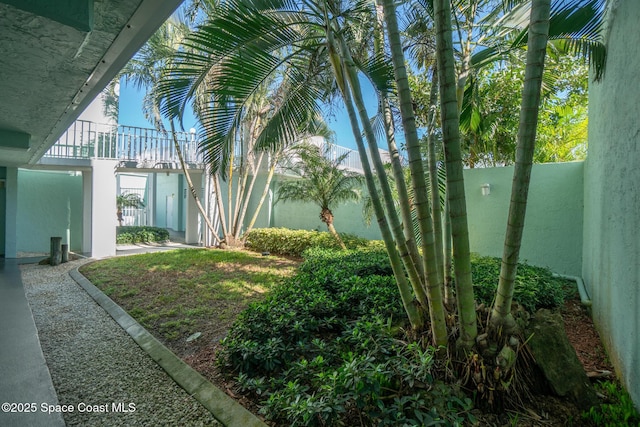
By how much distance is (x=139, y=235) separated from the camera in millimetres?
13961

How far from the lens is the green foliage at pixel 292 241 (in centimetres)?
948

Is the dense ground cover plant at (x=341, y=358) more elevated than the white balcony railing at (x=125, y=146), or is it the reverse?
the white balcony railing at (x=125, y=146)

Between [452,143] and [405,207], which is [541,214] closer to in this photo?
[405,207]

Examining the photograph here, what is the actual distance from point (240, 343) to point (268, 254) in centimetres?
749

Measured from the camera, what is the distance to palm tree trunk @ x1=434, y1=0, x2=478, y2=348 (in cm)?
219

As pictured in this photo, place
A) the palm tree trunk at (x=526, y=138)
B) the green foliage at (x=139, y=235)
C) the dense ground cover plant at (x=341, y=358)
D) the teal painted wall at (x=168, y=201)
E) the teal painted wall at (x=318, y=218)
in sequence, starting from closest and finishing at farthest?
the palm tree trunk at (x=526, y=138) < the dense ground cover plant at (x=341, y=358) < the teal painted wall at (x=318, y=218) < the green foliage at (x=139, y=235) < the teal painted wall at (x=168, y=201)

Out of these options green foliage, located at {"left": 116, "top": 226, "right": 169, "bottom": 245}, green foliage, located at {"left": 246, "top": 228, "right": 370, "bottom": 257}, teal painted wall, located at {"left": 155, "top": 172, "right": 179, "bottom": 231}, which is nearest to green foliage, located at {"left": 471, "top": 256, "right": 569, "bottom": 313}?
green foliage, located at {"left": 246, "top": 228, "right": 370, "bottom": 257}

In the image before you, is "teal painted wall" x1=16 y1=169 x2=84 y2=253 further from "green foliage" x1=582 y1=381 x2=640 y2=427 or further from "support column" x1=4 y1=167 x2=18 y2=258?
"green foliage" x1=582 y1=381 x2=640 y2=427

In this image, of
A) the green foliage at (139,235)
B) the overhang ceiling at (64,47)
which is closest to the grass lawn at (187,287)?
the overhang ceiling at (64,47)

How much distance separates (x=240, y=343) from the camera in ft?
10.3

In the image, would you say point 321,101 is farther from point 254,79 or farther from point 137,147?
point 137,147

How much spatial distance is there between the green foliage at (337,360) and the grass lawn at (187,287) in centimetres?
105

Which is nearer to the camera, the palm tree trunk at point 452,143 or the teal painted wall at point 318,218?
the palm tree trunk at point 452,143

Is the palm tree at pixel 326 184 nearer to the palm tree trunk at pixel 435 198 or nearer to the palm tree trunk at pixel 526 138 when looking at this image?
the palm tree trunk at pixel 435 198
